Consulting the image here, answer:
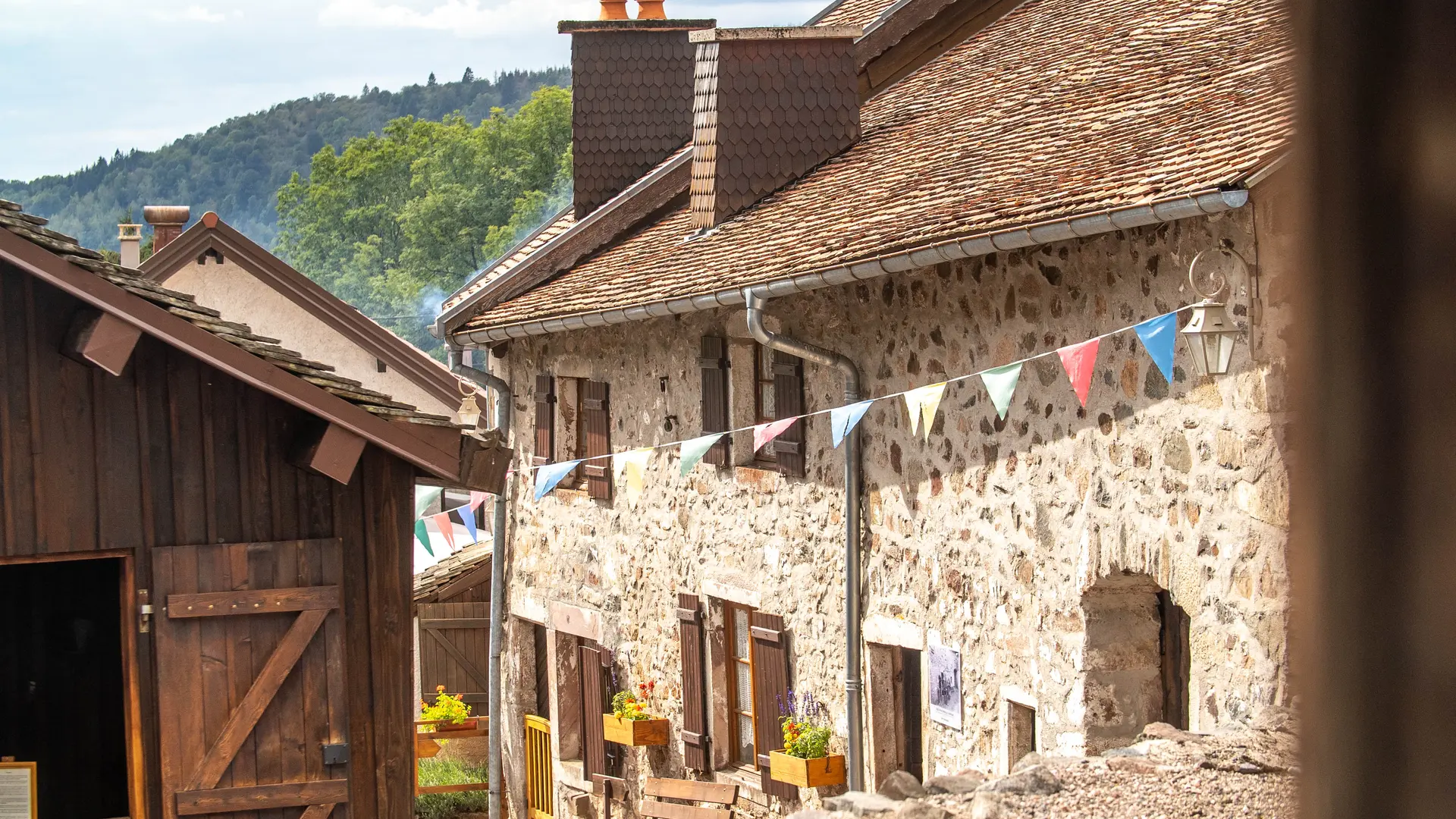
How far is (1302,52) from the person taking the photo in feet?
1.99

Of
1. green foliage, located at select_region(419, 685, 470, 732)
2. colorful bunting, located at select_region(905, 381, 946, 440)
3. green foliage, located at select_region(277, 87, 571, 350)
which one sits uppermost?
green foliage, located at select_region(277, 87, 571, 350)

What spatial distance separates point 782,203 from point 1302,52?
1077 centimetres

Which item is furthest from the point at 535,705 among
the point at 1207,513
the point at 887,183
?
the point at 1207,513

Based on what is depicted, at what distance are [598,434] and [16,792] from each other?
6851 mm

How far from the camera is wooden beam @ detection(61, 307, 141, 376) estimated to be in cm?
588

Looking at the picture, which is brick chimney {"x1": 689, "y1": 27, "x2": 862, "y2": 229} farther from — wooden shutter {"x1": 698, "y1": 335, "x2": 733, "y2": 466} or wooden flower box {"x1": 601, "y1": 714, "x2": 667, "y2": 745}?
wooden flower box {"x1": 601, "y1": 714, "x2": 667, "y2": 745}

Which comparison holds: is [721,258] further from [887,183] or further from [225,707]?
[225,707]

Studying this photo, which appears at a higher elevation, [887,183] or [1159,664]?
[887,183]

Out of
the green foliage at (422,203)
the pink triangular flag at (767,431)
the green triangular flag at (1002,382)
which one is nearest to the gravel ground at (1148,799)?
the green triangular flag at (1002,382)

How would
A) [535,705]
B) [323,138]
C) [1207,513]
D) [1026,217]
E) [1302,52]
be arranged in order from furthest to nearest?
[323,138]
[535,705]
[1026,217]
[1207,513]
[1302,52]

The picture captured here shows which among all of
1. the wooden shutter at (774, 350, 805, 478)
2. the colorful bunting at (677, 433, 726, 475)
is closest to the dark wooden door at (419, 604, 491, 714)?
the wooden shutter at (774, 350, 805, 478)

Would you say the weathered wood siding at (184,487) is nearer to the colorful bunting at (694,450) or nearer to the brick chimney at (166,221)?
the colorful bunting at (694,450)

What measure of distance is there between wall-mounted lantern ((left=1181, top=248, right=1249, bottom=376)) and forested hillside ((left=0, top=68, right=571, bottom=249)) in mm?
113214

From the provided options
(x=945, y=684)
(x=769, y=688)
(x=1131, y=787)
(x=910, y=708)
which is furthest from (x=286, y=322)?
(x=1131, y=787)
